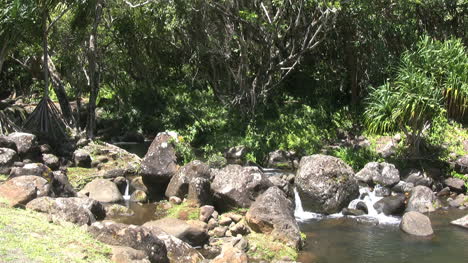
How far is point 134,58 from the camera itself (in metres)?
27.4

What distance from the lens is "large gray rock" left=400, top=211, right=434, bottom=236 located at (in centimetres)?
1228

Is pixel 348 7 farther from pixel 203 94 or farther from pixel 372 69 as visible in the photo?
pixel 203 94

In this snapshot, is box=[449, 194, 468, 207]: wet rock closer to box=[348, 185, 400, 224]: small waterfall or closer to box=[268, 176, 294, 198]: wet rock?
box=[348, 185, 400, 224]: small waterfall

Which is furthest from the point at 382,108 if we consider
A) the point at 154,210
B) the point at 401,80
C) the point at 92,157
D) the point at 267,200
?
the point at 92,157

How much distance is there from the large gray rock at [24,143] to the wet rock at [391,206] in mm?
10282

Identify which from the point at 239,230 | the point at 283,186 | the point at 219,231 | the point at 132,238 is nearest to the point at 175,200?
the point at 219,231

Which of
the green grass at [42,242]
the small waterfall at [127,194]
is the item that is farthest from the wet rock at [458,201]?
the green grass at [42,242]

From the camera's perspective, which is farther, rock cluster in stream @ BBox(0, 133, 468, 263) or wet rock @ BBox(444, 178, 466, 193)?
wet rock @ BBox(444, 178, 466, 193)

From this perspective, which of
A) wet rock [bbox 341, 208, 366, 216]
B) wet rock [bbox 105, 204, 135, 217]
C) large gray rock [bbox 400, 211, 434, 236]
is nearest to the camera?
large gray rock [bbox 400, 211, 434, 236]

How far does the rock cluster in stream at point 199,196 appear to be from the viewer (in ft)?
33.0

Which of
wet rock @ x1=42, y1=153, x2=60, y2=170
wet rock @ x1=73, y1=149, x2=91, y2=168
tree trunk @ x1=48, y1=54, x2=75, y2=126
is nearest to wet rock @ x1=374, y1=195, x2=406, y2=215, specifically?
wet rock @ x1=73, y1=149, x2=91, y2=168

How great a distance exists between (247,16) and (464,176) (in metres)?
8.60

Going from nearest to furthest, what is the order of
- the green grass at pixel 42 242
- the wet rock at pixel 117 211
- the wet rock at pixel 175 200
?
the green grass at pixel 42 242, the wet rock at pixel 117 211, the wet rock at pixel 175 200

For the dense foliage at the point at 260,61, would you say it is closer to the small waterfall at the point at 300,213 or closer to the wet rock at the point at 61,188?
the small waterfall at the point at 300,213
